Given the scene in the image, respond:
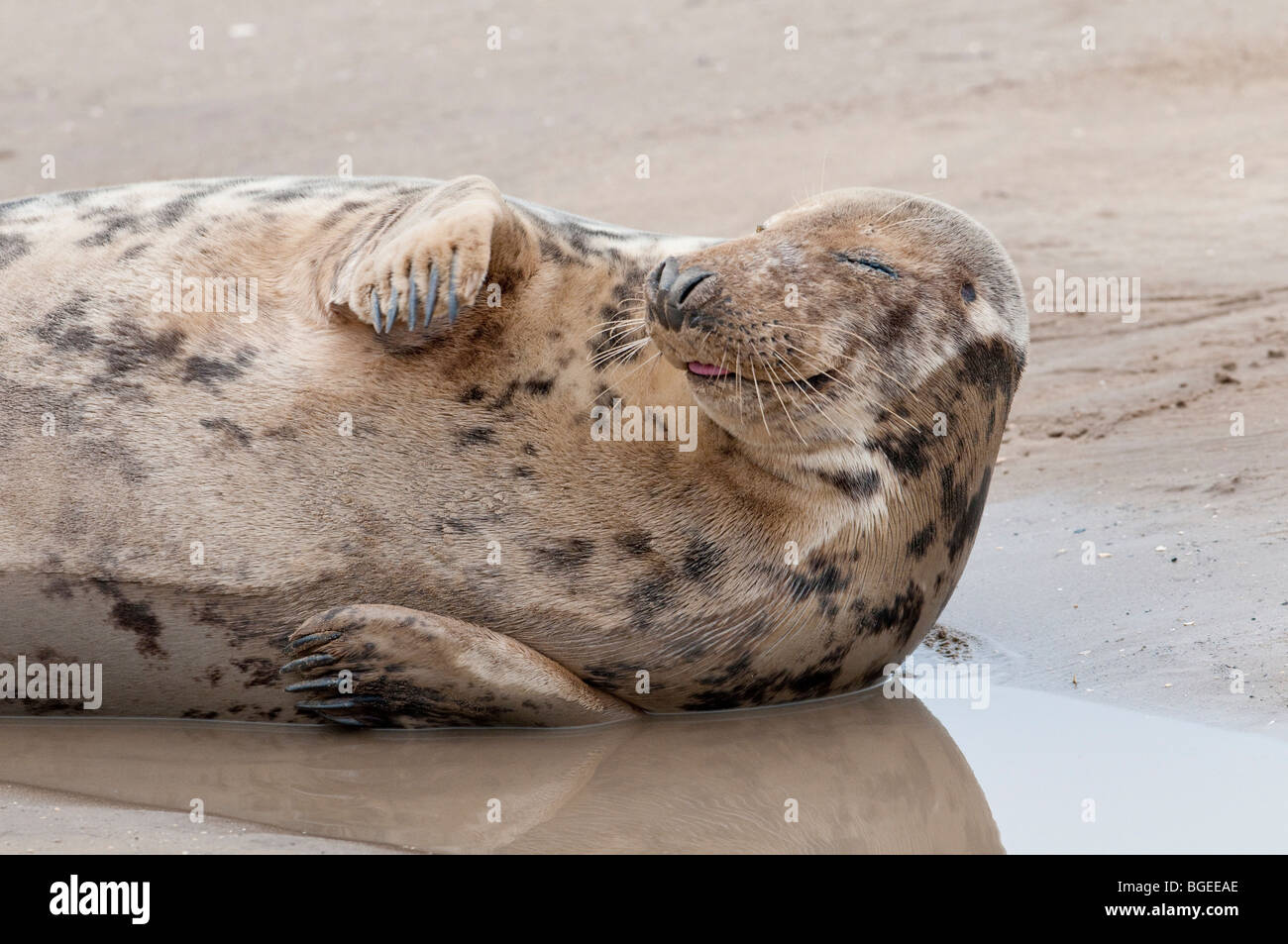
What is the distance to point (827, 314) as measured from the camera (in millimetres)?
3619

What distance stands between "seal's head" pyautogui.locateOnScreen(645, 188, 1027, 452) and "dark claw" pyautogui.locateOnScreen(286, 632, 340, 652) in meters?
0.95

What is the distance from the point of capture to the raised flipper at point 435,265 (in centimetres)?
370

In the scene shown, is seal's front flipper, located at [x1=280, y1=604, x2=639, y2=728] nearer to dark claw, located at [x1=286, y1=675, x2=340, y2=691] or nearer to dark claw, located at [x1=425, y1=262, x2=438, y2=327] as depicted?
dark claw, located at [x1=286, y1=675, x2=340, y2=691]

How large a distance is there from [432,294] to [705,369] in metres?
0.63

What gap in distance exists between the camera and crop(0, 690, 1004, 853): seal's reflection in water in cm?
326

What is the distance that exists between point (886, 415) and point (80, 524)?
69.7 inches

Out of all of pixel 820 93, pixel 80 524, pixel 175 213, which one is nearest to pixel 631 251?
pixel 175 213

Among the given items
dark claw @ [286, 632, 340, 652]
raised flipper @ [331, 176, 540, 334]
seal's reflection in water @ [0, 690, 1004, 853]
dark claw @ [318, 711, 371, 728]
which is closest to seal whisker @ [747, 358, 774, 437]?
raised flipper @ [331, 176, 540, 334]

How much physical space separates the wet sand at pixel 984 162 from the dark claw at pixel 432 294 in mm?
984

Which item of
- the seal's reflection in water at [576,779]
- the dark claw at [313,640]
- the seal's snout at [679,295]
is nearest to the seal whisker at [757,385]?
the seal's snout at [679,295]

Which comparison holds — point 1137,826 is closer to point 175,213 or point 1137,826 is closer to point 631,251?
point 631,251

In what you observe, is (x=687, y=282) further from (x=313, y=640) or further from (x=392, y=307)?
(x=313, y=640)
